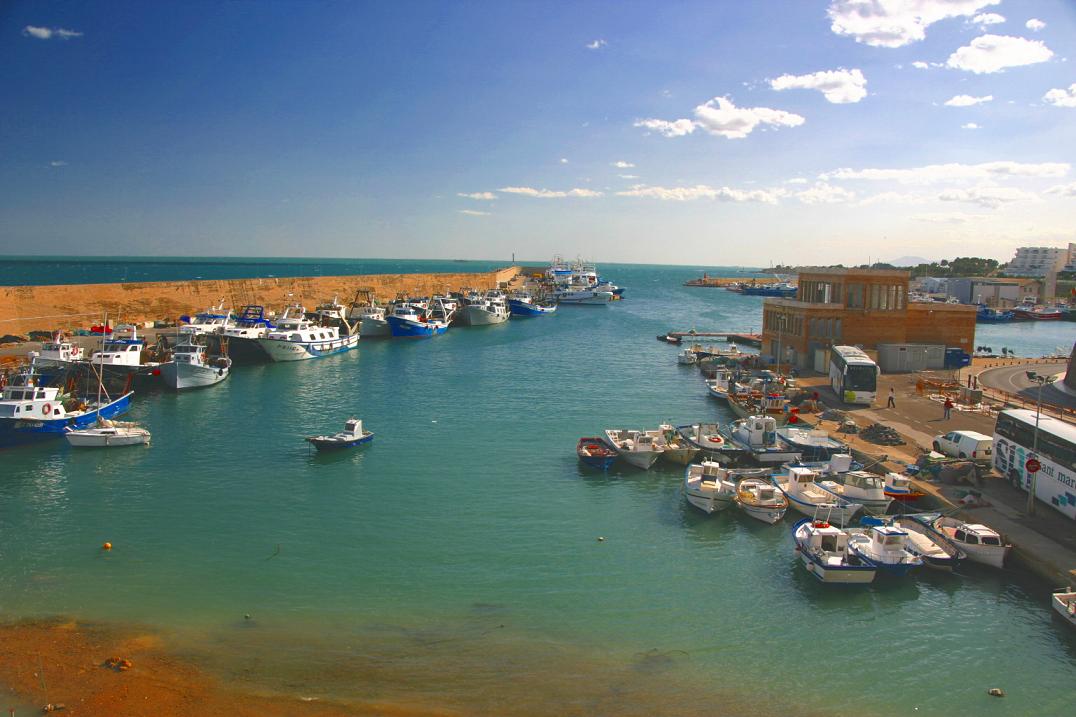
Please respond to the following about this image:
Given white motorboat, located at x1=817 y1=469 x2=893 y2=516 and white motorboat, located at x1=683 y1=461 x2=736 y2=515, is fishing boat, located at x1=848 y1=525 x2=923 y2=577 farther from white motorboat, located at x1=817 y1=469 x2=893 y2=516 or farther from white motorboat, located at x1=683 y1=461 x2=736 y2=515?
white motorboat, located at x1=683 y1=461 x2=736 y2=515

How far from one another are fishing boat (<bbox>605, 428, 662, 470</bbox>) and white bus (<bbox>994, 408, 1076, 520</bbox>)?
1287 cm

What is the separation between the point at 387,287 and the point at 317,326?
53581 mm

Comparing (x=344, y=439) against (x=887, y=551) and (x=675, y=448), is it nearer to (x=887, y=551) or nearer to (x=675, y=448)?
(x=675, y=448)

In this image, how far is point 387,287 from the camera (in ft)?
394

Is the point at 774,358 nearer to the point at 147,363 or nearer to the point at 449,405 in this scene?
the point at 449,405

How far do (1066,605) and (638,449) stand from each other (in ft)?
52.1

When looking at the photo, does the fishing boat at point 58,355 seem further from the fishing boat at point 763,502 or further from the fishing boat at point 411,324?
the fishing boat at point 763,502

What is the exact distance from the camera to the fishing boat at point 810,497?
918 inches

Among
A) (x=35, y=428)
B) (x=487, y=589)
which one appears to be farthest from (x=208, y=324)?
(x=487, y=589)

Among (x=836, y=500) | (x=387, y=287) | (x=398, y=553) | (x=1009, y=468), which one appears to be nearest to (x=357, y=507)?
(x=398, y=553)

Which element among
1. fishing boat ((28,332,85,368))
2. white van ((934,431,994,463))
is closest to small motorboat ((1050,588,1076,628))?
white van ((934,431,994,463))

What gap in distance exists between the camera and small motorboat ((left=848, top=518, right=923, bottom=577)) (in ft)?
65.9

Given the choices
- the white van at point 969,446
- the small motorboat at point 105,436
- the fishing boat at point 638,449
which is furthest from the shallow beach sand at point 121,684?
the white van at point 969,446

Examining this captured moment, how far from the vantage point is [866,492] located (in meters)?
23.9
